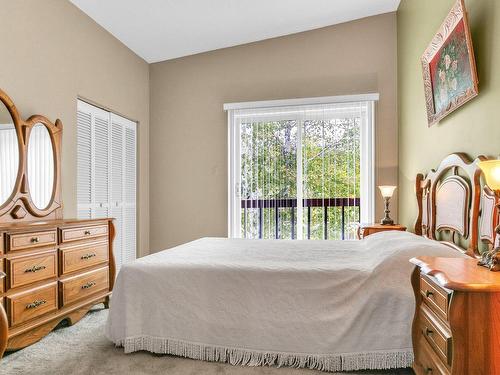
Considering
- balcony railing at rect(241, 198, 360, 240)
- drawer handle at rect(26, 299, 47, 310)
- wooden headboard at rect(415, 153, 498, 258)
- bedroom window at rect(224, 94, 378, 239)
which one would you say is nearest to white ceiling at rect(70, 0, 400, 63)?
bedroom window at rect(224, 94, 378, 239)

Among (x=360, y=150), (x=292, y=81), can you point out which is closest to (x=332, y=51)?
(x=292, y=81)

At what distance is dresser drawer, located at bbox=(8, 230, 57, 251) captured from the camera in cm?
233

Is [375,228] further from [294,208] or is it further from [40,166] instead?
[40,166]

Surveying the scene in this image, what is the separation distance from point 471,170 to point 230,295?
1611 millimetres

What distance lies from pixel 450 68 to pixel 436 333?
185 centimetres

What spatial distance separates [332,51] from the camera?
4.54m

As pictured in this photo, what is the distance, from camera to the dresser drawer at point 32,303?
91.0 inches

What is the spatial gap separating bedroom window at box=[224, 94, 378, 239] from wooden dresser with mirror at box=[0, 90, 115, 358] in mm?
1952

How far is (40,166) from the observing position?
3.07m

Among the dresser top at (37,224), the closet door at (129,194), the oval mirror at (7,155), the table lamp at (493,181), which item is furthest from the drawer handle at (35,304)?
the table lamp at (493,181)

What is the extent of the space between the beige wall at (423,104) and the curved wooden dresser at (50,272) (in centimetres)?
285

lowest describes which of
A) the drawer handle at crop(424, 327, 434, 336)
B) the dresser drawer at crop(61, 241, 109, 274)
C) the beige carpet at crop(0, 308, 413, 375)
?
the beige carpet at crop(0, 308, 413, 375)

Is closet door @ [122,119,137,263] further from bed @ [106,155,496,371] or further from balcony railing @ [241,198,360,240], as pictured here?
bed @ [106,155,496,371]

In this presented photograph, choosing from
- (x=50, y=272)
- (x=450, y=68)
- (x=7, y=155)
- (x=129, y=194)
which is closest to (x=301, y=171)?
(x=129, y=194)
